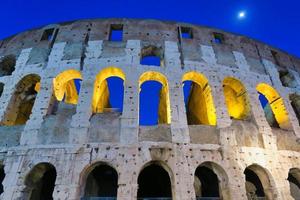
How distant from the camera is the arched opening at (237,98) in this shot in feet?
33.9

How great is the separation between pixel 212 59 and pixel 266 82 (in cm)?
314

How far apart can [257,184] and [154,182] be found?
194 inches

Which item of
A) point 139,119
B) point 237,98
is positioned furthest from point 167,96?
point 237,98

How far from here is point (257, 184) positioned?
10203mm

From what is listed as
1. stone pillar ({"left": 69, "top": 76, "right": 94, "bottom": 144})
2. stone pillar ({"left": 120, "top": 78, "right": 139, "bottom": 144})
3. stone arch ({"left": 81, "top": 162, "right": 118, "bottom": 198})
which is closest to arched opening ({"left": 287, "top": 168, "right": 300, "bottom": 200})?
stone pillar ({"left": 120, "top": 78, "right": 139, "bottom": 144})

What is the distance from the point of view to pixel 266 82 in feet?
36.8

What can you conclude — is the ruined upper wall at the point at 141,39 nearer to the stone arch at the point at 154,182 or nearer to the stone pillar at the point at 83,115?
the stone pillar at the point at 83,115

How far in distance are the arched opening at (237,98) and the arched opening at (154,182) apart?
15.6 ft

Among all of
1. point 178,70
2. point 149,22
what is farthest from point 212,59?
point 149,22

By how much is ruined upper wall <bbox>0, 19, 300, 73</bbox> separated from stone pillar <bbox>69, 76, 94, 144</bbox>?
204cm

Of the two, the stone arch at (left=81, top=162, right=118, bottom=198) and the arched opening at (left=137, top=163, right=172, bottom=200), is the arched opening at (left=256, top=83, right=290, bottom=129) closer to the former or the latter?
the arched opening at (left=137, top=163, right=172, bottom=200)

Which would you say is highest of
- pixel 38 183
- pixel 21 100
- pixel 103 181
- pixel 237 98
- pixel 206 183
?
pixel 237 98

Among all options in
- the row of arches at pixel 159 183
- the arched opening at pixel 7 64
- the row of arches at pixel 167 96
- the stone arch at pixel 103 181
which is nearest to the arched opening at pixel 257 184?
the row of arches at pixel 159 183

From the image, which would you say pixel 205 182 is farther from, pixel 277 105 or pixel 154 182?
pixel 277 105
